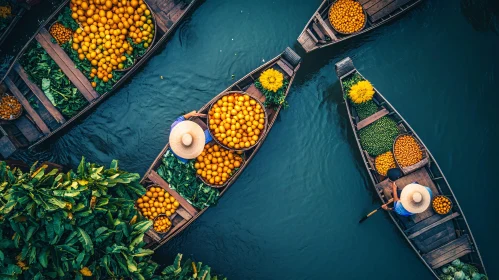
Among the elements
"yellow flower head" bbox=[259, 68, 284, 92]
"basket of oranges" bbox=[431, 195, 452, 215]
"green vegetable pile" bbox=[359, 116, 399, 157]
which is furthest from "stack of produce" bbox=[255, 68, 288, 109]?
"basket of oranges" bbox=[431, 195, 452, 215]

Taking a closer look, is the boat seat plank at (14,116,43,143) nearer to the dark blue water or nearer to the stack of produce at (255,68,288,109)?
the dark blue water

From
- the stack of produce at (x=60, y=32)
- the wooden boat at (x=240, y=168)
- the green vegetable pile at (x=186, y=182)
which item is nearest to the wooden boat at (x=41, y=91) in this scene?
the stack of produce at (x=60, y=32)

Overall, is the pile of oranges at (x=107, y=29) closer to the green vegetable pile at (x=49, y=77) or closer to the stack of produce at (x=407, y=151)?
the green vegetable pile at (x=49, y=77)

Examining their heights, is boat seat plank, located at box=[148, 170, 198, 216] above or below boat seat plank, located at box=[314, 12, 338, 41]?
below

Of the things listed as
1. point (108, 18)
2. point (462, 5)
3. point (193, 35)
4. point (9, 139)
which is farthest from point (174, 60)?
point (462, 5)

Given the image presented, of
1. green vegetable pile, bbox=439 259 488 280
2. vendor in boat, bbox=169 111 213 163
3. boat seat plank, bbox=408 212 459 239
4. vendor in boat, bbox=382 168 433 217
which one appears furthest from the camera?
boat seat plank, bbox=408 212 459 239

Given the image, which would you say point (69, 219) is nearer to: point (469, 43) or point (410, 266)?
point (410, 266)
